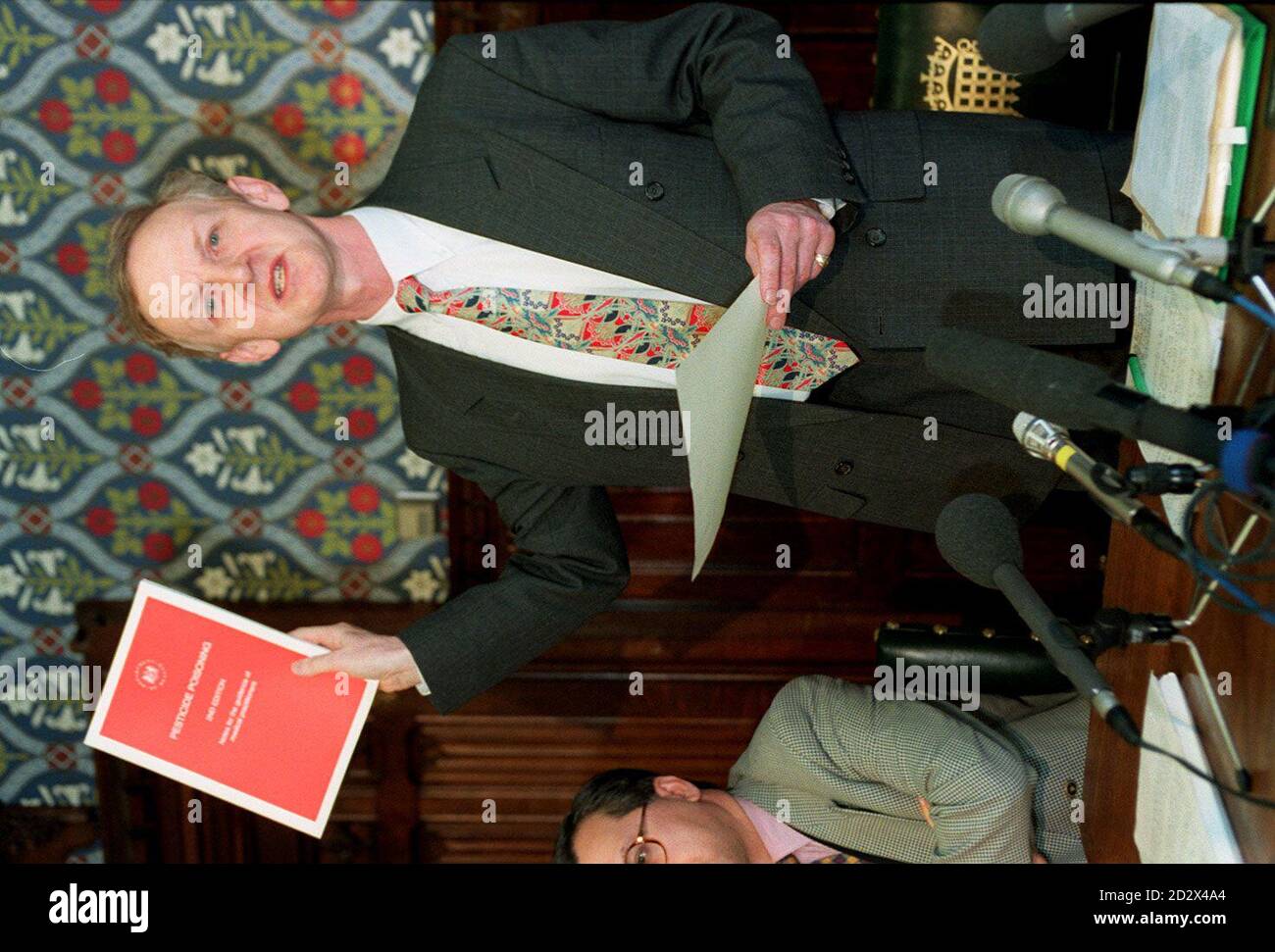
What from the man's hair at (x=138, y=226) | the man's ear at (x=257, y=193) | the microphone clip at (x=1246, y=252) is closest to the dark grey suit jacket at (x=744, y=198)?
the man's ear at (x=257, y=193)

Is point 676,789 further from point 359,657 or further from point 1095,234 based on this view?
point 1095,234

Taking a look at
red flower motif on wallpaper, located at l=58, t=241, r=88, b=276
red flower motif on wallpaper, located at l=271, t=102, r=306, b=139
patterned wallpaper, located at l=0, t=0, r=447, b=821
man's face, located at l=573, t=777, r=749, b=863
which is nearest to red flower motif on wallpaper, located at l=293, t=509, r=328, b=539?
patterned wallpaper, located at l=0, t=0, r=447, b=821

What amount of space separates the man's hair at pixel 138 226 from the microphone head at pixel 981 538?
1249 mm

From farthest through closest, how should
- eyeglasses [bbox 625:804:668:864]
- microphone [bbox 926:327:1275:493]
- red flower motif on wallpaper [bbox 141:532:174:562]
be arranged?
red flower motif on wallpaper [bbox 141:532:174:562]
eyeglasses [bbox 625:804:668:864]
microphone [bbox 926:327:1275:493]

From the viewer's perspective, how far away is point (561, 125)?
1.72 m

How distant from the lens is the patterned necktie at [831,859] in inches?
84.7

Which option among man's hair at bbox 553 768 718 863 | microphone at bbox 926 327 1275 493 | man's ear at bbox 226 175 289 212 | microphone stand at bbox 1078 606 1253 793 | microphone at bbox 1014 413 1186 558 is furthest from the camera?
man's hair at bbox 553 768 718 863

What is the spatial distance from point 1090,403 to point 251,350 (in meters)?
1.38

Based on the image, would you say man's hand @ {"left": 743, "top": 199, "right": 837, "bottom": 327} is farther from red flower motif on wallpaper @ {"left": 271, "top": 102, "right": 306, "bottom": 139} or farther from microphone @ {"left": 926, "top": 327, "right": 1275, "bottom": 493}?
red flower motif on wallpaper @ {"left": 271, "top": 102, "right": 306, "bottom": 139}

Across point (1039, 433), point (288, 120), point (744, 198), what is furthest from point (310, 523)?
point (1039, 433)

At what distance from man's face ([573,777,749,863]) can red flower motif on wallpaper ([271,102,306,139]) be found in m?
1.78

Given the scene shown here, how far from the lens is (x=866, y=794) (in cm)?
213

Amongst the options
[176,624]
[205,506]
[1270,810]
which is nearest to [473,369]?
[176,624]

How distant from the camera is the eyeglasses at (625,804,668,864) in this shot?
7.00 feet
